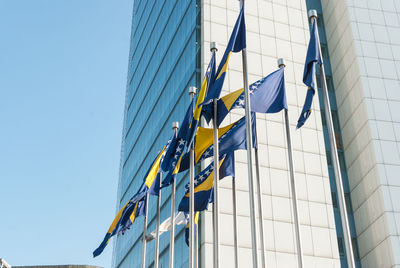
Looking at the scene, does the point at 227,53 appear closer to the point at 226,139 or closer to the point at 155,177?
the point at 226,139

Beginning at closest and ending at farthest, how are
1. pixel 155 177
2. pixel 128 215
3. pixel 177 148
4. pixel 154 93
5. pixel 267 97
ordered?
1. pixel 267 97
2. pixel 177 148
3. pixel 155 177
4. pixel 128 215
5. pixel 154 93

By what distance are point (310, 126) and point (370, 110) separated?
4.40m

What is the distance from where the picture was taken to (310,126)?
140ft

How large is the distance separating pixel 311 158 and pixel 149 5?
131ft

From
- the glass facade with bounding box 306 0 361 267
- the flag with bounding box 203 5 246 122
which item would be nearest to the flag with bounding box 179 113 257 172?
the flag with bounding box 203 5 246 122

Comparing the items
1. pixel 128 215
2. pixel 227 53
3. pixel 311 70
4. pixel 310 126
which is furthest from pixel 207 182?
pixel 310 126

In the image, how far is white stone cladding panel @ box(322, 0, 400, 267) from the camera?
38.3m

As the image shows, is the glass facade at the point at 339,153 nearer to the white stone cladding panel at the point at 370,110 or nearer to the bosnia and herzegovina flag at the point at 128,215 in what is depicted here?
the white stone cladding panel at the point at 370,110

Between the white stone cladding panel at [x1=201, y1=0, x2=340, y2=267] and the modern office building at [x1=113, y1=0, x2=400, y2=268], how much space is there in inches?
2.9

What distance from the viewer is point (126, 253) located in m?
58.9

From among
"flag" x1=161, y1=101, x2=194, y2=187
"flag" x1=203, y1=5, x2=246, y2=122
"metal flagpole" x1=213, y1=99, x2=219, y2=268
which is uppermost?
"flag" x1=203, y1=5, x2=246, y2=122

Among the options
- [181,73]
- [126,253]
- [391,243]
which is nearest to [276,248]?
[391,243]

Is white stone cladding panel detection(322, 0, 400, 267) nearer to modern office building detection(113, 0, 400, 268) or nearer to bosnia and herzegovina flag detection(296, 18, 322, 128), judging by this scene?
modern office building detection(113, 0, 400, 268)

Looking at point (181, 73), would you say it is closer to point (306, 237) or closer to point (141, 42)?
point (306, 237)
